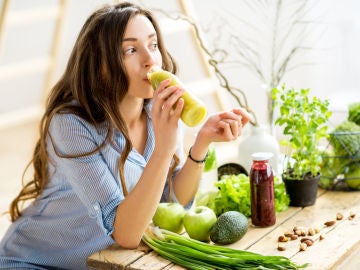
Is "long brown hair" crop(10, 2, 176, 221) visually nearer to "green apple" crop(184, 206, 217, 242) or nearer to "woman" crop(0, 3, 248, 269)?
"woman" crop(0, 3, 248, 269)

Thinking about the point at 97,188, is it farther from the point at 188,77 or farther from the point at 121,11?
the point at 188,77

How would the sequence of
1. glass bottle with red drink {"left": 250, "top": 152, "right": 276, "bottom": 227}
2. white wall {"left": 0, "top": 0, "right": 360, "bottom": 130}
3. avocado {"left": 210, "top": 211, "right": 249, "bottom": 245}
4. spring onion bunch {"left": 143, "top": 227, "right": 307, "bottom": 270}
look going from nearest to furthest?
spring onion bunch {"left": 143, "top": 227, "right": 307, "bottom": 270}, avocado {"left": 210, "top": 211, "right": 249, "bottom": 245}, glass bottle with red drink {"left": 250, "top": 152, "right": 276, "bottom": 227}, white wall {"left": 0, "top": 0, "right": 360, "bottom": 130}

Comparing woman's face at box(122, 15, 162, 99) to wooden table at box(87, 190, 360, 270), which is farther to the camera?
woman's face at box(122, 15, 162, 99)

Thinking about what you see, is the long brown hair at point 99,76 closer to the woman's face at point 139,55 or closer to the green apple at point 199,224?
the woman's face at point 139,55

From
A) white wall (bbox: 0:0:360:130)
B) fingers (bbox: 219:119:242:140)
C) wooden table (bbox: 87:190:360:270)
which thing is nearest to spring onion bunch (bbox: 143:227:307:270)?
wooden table (bbox: 87:190:360:270)

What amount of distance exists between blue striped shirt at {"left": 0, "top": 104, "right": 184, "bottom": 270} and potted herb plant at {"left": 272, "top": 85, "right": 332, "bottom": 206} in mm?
426

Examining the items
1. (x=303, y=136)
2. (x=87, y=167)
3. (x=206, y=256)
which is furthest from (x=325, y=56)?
(x=206, y=256)

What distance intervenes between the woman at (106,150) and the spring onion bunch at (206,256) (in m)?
0.09

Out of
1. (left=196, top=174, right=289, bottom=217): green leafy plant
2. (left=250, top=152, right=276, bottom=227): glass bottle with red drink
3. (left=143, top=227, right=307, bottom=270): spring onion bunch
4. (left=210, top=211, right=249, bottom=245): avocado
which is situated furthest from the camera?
(left=196, top=174, right=289, bottom=217): green leafy plant

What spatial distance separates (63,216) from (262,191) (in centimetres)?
71

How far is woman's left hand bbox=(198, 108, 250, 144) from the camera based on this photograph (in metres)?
1.99

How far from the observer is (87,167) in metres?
1.92

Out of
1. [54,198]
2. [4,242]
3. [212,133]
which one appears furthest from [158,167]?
[4,242]

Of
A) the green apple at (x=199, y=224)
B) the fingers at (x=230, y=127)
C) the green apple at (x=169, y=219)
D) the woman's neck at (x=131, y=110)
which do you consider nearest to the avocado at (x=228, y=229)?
the green apple at (x=199, y=224)
